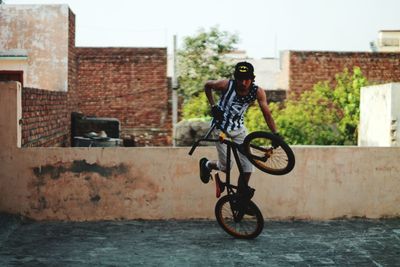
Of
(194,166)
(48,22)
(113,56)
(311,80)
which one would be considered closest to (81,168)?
(194,166)

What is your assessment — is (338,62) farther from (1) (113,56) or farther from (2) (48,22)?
(2) (48,22)

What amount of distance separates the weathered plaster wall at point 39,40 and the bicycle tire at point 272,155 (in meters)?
7.60

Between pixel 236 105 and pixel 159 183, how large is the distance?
1.76 m

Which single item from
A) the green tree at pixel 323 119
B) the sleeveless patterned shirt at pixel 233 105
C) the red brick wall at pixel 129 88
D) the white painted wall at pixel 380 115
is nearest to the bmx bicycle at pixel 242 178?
the sleeveless patterned shirt at pixel 233 105

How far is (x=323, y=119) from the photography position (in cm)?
1728

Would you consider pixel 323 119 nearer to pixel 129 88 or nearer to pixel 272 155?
pixel 129 88

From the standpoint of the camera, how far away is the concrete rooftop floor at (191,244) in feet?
17.8

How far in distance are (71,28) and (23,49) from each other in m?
1.19

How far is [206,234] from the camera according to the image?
6.59 meters

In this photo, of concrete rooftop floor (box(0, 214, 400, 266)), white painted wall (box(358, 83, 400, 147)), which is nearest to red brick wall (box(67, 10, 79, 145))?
concrete rooftop floor (box(0, 214, 400, 266))

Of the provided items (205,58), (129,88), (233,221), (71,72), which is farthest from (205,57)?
(233,221)

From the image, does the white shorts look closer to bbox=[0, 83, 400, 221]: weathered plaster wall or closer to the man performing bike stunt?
the man performing bike stunt

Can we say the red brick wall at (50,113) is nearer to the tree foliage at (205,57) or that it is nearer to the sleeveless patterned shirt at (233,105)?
the sleeveless patterned shirt at (233,105)

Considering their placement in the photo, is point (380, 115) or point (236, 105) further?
point (380, 115)
